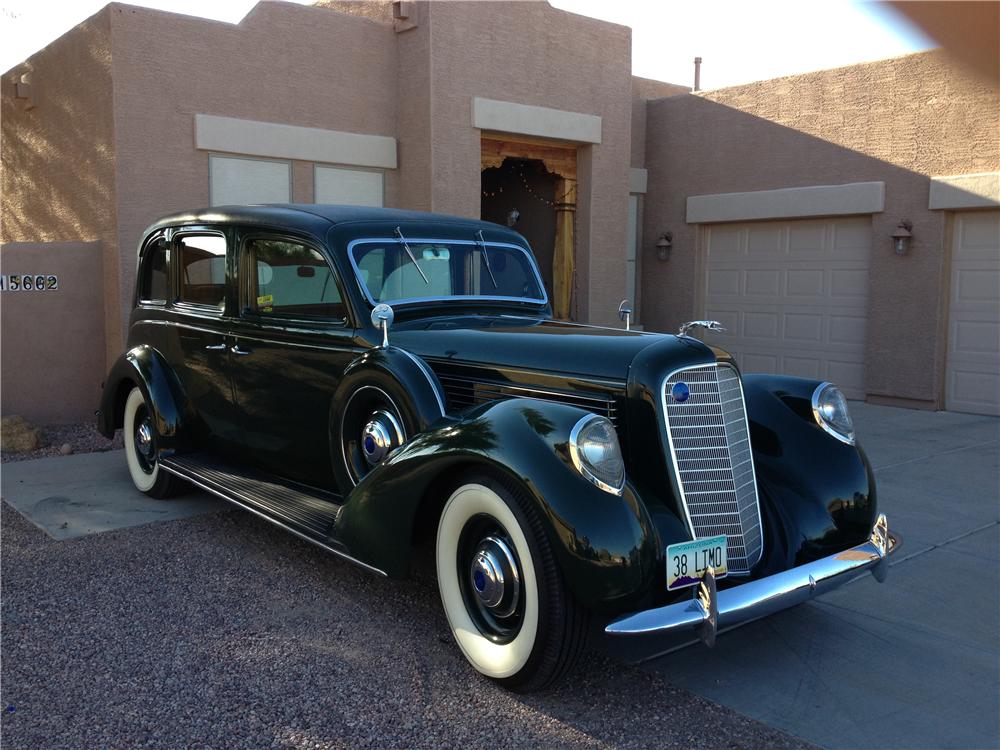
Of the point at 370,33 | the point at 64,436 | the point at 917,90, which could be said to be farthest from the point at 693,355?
the point at 917,90

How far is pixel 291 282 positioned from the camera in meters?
4.98

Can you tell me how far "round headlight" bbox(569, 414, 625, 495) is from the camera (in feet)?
10.2

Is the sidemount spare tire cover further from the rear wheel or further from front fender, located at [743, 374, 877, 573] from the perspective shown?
the rear wheel

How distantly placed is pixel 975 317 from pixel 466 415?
845 centimetres

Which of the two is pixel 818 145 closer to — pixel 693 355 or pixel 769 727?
pixel 693 355

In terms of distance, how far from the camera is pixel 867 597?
4.36m

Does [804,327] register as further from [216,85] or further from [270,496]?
[270,496]

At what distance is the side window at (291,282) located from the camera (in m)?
4.75

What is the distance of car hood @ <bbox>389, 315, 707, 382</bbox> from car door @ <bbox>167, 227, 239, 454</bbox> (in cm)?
137

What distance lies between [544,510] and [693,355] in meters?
1.01

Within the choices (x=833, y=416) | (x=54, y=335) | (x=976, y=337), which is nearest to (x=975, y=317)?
(x=976, y=337)

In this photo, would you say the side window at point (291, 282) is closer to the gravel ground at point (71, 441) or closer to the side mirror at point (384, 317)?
the side mirror at point (384, 317)

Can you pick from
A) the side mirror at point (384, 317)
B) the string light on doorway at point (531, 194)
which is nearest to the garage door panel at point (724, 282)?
the string light on doorway at point (531, 194)

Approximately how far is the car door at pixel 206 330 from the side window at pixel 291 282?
0.21 metres
